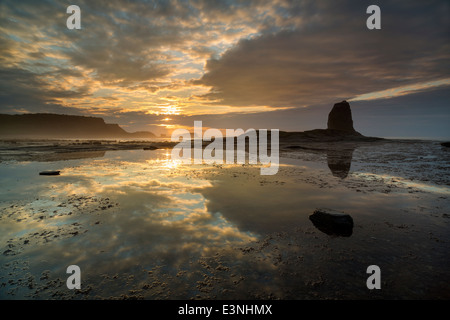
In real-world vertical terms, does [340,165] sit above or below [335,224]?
above

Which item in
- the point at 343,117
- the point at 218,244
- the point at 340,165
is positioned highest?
the point at 343,117

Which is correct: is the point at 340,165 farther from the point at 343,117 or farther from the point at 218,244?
the point at 343,117

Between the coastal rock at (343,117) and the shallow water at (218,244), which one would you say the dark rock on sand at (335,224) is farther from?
the coastal rock at (343,117)

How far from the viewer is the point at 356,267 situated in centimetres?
473

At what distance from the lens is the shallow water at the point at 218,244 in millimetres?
4078

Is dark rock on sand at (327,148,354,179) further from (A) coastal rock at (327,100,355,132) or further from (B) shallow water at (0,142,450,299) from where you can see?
(A) coastal rock at (327,100,355,132)

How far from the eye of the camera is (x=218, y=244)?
5.78 metres

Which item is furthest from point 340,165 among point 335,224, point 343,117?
point 343,117

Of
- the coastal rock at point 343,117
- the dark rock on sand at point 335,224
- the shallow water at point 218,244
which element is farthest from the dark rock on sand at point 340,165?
the coastal rock at point 343,117

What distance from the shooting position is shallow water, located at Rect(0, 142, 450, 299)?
4078 mm
